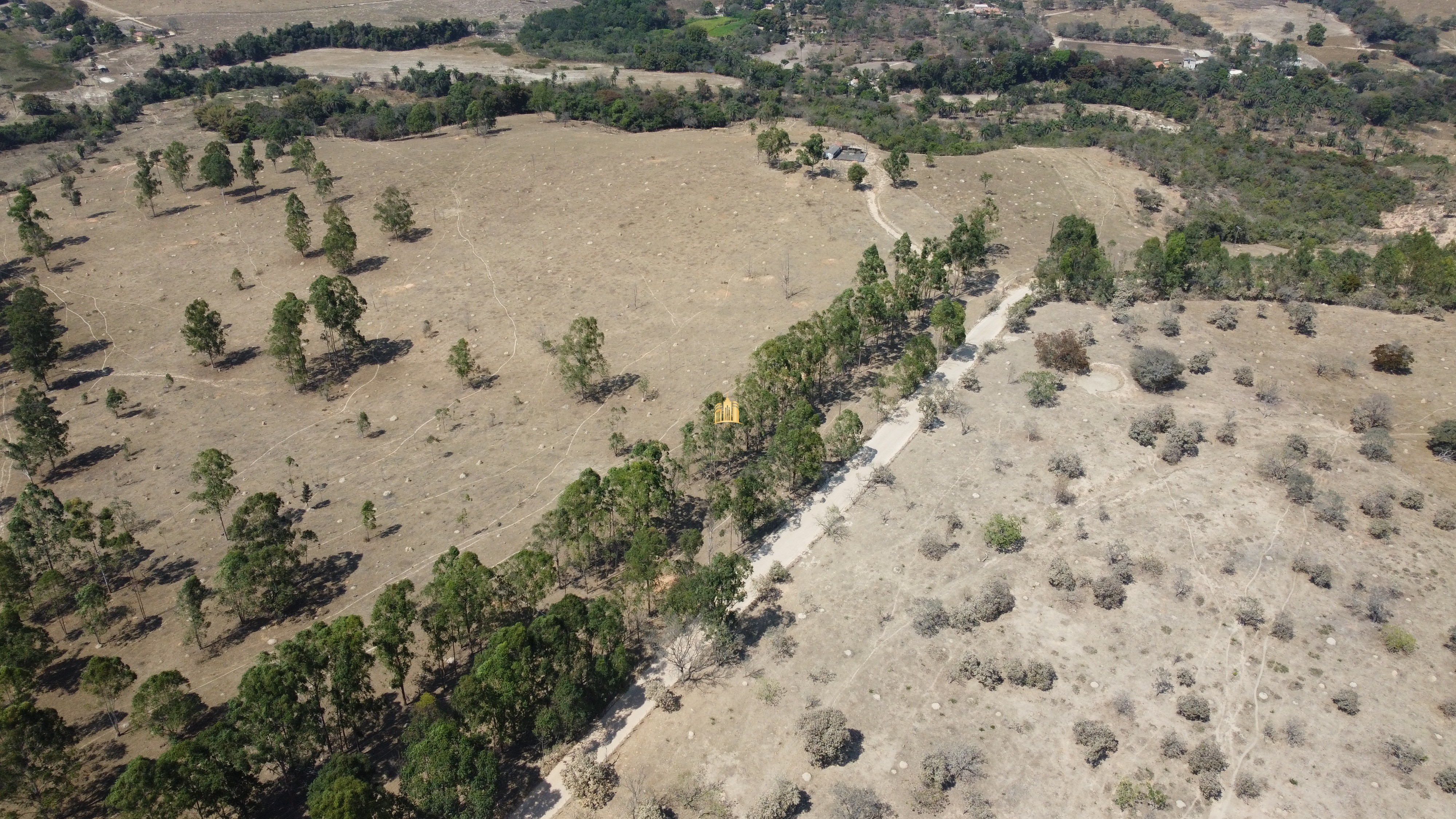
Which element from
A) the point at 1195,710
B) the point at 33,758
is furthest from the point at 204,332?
the point at 1195,710

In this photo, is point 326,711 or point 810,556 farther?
point 810,556

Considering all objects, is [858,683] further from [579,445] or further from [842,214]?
[842,214]

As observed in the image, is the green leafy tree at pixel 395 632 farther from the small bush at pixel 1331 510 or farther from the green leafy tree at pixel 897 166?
the green leafy tree at pixel 897 166

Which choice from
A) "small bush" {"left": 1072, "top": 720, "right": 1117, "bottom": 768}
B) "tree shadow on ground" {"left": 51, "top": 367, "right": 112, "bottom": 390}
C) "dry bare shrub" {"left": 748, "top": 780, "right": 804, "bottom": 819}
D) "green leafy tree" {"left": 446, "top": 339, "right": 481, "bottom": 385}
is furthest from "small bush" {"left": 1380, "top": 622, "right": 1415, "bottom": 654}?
"tree shadow on ground" {"left": 51, "top": 367, "right": 112, "bottom": 390}

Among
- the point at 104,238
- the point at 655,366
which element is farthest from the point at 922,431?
the point at 104,238

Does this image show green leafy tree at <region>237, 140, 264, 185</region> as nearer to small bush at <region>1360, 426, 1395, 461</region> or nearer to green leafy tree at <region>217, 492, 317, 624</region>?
green leafy tree at <region>217, 492, 317, 624</region>

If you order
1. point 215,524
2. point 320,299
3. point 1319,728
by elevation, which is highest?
point 320,299
